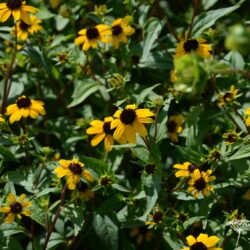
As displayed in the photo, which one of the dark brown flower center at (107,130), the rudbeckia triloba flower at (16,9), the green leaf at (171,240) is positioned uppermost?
the rudbeckia triloba flower at (16,9)

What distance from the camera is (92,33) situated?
7.89 ft

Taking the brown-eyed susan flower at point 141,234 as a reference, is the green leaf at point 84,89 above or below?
above

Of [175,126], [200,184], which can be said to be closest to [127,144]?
[200,184]

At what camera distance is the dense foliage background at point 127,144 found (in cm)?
198

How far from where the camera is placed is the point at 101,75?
2779mm

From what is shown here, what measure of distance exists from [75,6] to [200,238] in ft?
5.46

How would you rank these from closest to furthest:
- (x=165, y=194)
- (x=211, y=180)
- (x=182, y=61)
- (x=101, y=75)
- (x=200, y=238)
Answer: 1. (x=182, y=61)
2. (x=200, y=238)
3. (x=211, y=180)
4. (x=165, y=194)
5. (x=101, y=75)

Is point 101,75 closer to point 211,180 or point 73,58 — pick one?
point 73,58

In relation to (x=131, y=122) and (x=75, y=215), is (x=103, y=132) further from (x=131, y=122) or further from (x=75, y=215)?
(x=75, y=215)

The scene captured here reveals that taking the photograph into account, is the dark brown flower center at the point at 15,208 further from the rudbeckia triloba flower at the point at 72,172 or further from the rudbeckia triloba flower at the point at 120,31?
A: the rudbeckia triloba flower at the point at 120,31

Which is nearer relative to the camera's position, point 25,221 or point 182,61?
point 182,61

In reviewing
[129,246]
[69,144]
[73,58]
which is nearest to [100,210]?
[129,246]

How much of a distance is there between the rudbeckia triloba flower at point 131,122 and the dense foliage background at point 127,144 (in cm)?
6

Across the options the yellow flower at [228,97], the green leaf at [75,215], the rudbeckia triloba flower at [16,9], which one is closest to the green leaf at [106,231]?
the green leaf at [75,215]
